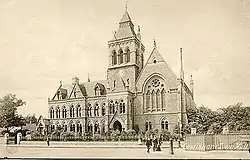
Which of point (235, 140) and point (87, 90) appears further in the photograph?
point (87, 90)

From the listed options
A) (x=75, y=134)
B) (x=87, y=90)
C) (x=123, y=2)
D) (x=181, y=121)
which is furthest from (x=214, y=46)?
(x=75, y=134)

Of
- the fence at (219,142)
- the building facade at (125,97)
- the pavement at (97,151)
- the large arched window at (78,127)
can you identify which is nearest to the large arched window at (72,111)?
the building facade at (125,97)

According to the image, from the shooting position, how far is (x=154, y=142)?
4.39 m

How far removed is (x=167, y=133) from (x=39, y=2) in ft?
8.06

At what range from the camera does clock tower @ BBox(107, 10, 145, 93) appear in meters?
4.64

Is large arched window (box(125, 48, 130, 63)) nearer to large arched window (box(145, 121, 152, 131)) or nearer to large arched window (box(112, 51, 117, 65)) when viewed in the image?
large arched window (box(112, 51, 117, 65))

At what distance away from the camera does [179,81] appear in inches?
173

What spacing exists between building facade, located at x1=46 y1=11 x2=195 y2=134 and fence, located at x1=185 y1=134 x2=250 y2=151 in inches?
12.8

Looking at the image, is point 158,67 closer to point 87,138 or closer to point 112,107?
point 112,107

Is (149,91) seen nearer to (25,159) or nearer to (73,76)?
(73,76)

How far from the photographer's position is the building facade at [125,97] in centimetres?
451

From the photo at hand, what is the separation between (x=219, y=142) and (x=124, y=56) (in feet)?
5.37

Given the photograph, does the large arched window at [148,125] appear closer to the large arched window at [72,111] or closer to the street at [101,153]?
the street at [101,153]

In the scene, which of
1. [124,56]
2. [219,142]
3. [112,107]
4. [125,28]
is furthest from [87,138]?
[219,142]
